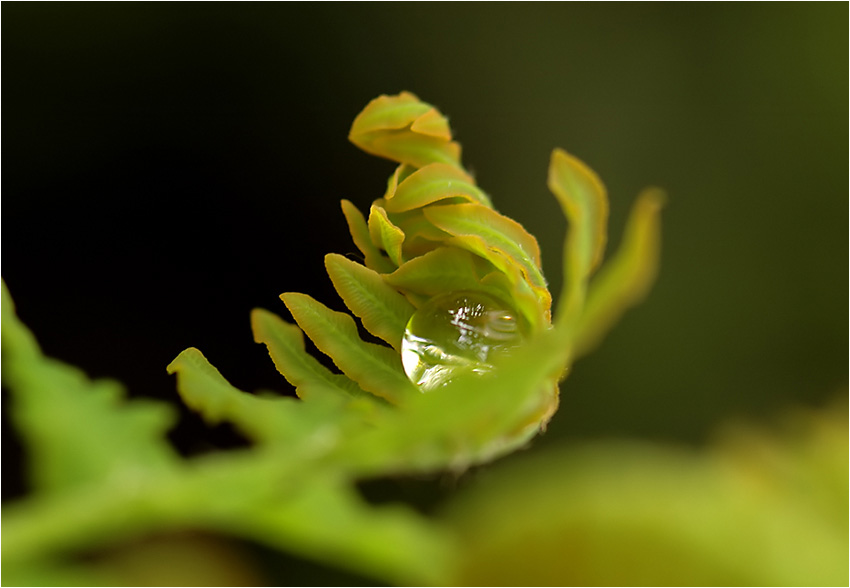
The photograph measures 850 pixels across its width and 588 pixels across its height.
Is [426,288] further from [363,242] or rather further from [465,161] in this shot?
[465,161]

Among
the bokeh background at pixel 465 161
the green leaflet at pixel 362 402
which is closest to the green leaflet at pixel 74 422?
the green leaflet at pixel 362 402

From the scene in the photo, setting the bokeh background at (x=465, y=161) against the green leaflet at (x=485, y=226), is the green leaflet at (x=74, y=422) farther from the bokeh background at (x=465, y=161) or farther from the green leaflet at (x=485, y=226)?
the bokeh background at (x=465, y=161)

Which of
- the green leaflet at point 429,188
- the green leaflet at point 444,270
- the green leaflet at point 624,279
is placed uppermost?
the green leaflet at point 429,188

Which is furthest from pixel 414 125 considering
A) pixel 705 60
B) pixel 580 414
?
pixel 705 60

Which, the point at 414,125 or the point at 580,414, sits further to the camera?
the point at 580,414

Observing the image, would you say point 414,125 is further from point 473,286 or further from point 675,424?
point 675,424

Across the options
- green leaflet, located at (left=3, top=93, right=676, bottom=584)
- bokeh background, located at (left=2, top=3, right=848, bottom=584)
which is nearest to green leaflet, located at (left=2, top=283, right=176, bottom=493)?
green leaflet, located at (left=3, top=93, right=676, bottom=584)

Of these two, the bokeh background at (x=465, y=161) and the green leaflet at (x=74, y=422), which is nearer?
the green leaflet at (x=74, y=422)

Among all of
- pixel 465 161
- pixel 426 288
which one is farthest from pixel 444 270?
pixel 465 161
